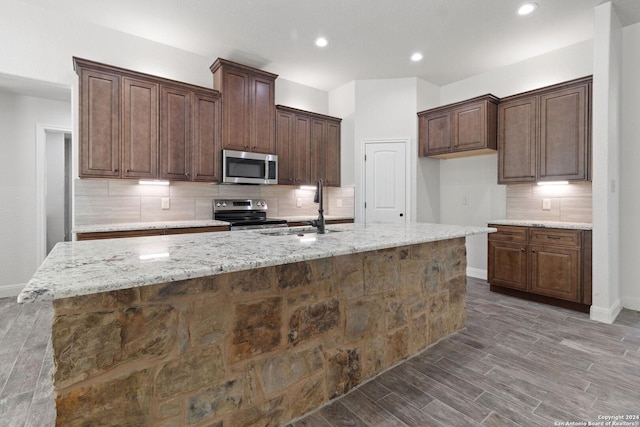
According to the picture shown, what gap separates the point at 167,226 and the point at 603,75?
4455mm

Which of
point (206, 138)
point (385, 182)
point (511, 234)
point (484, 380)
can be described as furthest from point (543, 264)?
point (206, 138)

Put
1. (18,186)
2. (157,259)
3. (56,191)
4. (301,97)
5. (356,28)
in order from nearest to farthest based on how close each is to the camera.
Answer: (157,259)
(356,28)
(18,186)
(301,97)
(56,191)

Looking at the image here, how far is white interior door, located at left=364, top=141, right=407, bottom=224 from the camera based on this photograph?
4.77 metres

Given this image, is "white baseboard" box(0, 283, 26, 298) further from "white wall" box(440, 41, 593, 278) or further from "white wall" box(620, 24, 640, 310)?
"white wall" box(620, 24, 640, 310)

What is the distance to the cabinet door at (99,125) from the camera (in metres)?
3.08

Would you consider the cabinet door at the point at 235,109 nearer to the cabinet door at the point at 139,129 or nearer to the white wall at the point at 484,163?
the cabinet door at the point at 139,129

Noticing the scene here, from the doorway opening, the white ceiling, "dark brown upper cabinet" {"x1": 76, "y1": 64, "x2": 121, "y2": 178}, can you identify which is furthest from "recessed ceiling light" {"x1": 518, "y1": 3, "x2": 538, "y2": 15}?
the doorway opening

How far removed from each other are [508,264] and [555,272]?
469mm

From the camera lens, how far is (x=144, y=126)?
3.37 meters

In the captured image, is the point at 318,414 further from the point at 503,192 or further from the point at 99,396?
the point at 503,192

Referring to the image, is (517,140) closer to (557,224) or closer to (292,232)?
(557,224)

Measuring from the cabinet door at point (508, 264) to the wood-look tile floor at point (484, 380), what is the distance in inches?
29.8

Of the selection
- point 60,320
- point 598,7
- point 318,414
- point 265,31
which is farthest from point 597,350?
point 265,31

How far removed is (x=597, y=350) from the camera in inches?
94.0
